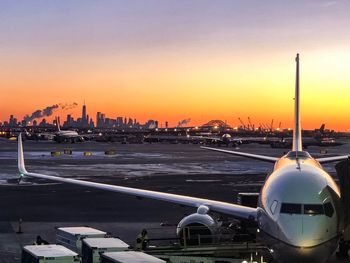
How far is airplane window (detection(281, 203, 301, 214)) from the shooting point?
15.7m

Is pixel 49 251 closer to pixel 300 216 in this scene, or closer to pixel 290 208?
pixel 290 208

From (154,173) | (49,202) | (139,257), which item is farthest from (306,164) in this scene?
(154,173)

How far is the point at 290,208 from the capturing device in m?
15.8

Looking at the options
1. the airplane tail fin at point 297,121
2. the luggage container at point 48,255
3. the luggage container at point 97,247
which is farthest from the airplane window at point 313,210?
the airplane tail fin at point 297,121

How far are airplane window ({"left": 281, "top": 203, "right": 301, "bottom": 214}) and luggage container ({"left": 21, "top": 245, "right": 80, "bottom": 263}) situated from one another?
6.35 m

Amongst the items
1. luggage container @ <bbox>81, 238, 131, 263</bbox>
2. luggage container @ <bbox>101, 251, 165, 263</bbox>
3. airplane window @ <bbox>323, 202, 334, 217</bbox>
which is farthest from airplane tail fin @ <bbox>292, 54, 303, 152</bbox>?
luggage container @ <bbox>101, 251, 165, 263</bbox>

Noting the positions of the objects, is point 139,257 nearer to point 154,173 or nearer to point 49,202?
point 49,202

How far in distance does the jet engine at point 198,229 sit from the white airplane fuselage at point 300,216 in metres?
4.53

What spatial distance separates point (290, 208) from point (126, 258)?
16.7ft

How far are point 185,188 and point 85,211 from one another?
1512 centimetres

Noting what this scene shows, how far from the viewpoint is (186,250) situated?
63.6ft

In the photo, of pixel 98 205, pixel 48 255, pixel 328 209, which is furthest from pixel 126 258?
pixel 98 205

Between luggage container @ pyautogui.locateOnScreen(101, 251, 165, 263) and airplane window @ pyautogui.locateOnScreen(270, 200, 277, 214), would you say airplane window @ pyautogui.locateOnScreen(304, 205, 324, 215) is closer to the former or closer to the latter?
airplane window @ pyautogui.locateOnScreen(270, 200, 277, 214)

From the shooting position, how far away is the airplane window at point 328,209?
629 inches
